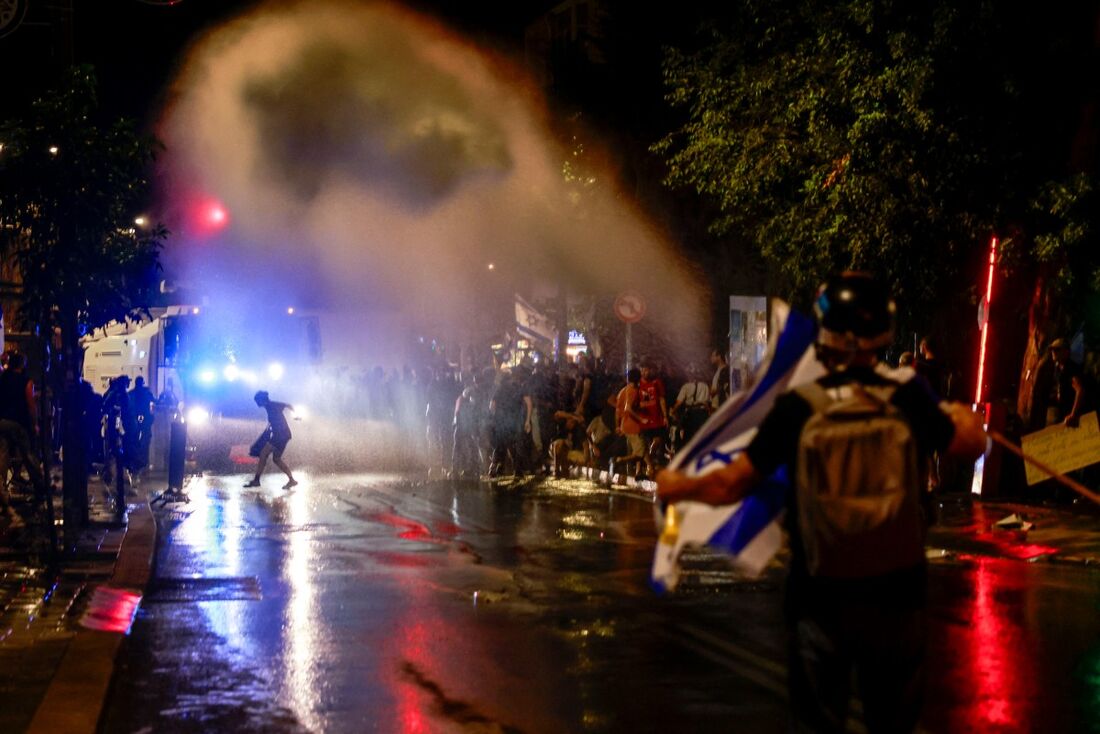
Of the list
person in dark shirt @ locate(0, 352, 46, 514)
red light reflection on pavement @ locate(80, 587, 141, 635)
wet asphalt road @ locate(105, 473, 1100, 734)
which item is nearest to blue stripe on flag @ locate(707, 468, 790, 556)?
wet asphalt road @ locate(105, 473, 1100, 734)

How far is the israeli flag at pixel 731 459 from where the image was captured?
4547 millimetres

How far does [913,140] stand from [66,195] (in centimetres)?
955

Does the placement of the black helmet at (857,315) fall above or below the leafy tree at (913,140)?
below

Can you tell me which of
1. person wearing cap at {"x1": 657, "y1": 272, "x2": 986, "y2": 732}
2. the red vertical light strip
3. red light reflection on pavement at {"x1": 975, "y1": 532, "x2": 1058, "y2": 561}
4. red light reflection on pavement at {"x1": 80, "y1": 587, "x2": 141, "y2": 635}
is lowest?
red light reflection on pavement at {"x1": 80, "y1": 587, "x2": 141, "y2": 635}

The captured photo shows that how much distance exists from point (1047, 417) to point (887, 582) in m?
13.8

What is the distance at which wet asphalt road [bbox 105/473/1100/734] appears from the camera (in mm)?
7223

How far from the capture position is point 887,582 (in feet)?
13.8

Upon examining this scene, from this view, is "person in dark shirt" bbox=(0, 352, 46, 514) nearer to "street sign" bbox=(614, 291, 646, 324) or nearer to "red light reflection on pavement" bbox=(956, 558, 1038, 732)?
"red light reflection on pavement" bbox=(956, 558, 1038, 732)

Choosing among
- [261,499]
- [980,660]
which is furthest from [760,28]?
[980,660]

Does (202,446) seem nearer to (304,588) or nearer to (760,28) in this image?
(760,28)

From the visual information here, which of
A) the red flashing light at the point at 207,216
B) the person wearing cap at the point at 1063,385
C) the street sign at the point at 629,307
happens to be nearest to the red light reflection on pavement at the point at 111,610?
the red flashing light at the point at 207,216

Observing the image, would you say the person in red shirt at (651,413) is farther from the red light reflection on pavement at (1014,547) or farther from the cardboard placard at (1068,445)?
the red light reflection on pavement at (1014,547)

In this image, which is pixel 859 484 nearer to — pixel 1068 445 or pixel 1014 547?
pixel 1014 547

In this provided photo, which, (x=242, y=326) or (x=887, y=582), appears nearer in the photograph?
(x=887, y=582)
